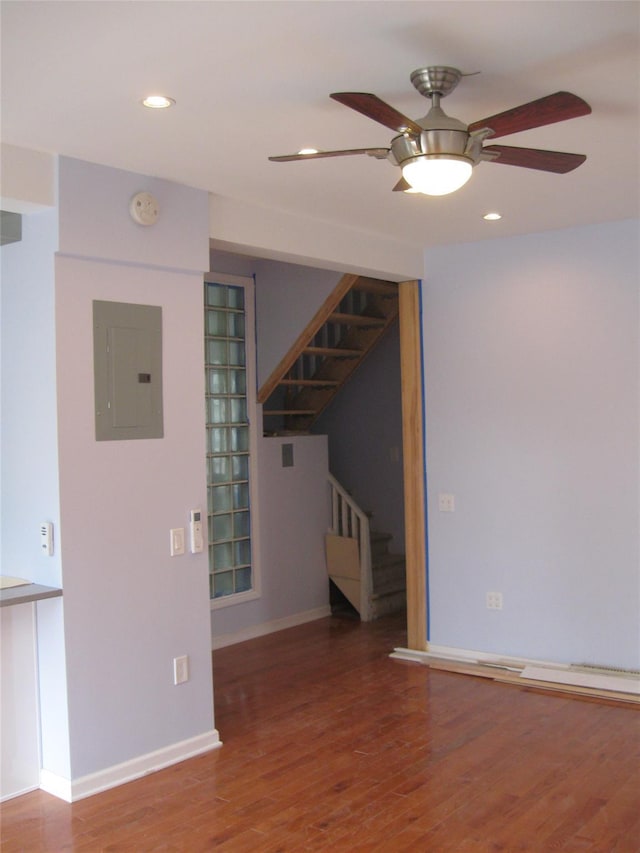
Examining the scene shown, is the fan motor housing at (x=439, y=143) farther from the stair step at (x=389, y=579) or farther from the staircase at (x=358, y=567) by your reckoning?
the stair step at (x=389, y=579)

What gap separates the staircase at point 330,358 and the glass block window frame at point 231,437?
273mm

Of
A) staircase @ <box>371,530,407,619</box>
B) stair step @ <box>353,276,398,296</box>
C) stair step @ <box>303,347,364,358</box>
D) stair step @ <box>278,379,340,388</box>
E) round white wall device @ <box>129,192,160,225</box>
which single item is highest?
stair step @ <box>353,276,398,296</box>

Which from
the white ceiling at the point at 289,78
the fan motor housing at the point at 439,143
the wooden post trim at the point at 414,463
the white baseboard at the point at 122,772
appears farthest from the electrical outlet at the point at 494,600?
the fan motor housing at the point at 439,143

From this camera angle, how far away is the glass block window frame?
229 inches

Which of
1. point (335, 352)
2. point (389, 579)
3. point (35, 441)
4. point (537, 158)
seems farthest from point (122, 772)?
point (335, 352)

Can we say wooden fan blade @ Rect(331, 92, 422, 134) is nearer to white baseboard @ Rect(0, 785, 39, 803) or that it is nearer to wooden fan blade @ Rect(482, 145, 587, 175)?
wooden fan blade @ Rect(482, 145, 587, 175)

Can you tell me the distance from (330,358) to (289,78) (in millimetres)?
4231

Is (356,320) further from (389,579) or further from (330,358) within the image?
(389,579)

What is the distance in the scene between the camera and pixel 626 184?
404cm

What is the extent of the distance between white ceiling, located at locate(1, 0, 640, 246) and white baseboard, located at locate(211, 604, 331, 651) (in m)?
3.14

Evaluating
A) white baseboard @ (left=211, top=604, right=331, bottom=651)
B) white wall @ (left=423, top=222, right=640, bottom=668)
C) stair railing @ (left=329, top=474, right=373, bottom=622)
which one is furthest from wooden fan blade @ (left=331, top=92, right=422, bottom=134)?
stair railing @ (left=329, top=474, right=373, bottom=622)

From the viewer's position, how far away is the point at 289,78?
2.67 m

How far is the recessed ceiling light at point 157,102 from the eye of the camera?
9.19ft

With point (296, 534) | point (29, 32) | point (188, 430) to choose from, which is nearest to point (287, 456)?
point (296, 534)
